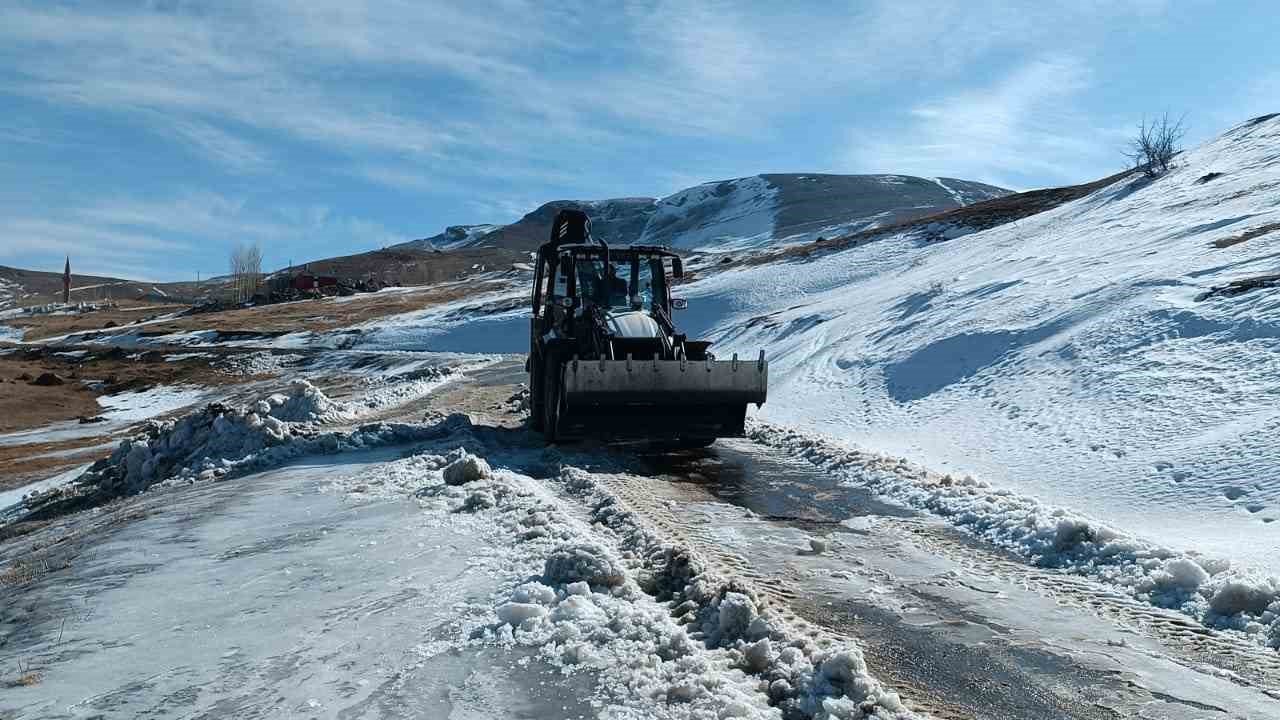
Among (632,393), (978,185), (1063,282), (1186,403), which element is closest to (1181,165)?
(1063,282)

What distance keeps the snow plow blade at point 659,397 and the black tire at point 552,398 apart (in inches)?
10.7

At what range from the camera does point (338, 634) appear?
490 centimetres

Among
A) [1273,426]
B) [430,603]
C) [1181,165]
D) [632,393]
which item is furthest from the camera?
[1181,165]

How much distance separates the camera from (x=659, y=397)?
36.2 ft

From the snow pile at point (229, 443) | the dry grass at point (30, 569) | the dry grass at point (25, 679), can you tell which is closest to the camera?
the dry grass at point (25, 679)

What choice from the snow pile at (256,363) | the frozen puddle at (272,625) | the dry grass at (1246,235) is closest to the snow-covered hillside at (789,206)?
the snow pile at (256,363)

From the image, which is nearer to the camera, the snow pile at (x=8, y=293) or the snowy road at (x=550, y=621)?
the snowy road at (x=550, y=621)

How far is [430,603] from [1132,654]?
3.93 meters

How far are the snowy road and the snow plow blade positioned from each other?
7.87 ft

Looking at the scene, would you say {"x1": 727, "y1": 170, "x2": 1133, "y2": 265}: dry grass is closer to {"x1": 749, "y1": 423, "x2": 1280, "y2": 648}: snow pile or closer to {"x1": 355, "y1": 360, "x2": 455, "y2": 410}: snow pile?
{"x1": 355, "y1": 360, "x2": 455, "y2": 410}: snow pile

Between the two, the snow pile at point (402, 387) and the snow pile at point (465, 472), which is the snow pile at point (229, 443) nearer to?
the snow pile at point (465, 472)

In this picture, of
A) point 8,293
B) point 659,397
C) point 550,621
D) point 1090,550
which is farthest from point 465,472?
point 8,293

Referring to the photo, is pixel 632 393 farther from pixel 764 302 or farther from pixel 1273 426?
pixel 764 302

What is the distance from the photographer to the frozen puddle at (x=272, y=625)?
13.5ft
